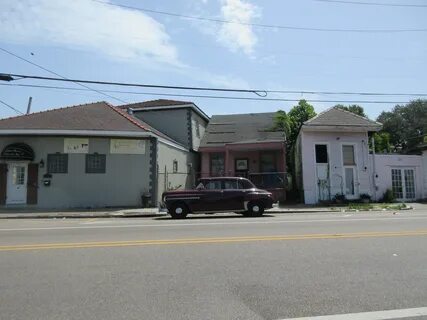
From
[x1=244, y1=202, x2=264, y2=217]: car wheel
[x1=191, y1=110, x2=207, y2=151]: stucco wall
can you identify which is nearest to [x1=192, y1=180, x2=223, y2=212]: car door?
[x1=244, y1=202, x2=264, y2=217]: car wheel

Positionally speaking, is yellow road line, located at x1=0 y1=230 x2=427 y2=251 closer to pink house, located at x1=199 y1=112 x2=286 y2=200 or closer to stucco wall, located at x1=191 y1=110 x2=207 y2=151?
pink house, located at x1=199 y1=112 x2=286 y2=200

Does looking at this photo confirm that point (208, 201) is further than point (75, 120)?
No

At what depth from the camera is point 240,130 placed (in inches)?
1377

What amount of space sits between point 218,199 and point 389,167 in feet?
48.0

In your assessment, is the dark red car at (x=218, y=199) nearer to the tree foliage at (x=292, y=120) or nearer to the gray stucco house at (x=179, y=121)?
the gray stucco house at (x=179, y=121)

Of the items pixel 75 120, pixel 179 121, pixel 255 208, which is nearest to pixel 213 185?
pixel 255 208

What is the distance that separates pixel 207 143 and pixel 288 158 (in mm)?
6892

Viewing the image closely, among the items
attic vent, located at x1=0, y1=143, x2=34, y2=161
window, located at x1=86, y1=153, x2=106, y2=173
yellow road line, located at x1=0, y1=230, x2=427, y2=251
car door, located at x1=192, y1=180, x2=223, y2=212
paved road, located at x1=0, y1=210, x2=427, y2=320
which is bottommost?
paved road, located at x1=0, y1=210, x2=427, y2=320

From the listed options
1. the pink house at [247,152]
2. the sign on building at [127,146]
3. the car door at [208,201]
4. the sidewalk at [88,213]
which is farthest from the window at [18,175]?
the pink house at [247,152]

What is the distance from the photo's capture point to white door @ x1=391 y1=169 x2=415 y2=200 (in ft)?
94.6

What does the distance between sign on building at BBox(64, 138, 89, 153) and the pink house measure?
9067 millimetres

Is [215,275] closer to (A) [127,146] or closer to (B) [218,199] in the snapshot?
(B) [218,199]

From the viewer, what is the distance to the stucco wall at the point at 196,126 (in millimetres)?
33219

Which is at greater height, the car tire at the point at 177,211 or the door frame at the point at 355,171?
the door frame at the point at 355,171
